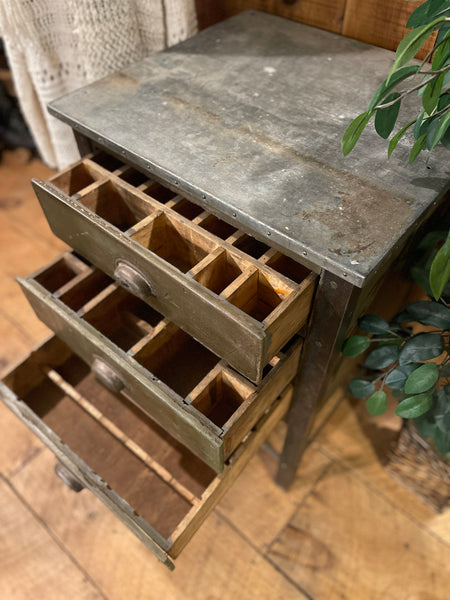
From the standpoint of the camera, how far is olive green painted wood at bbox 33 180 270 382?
0.67m

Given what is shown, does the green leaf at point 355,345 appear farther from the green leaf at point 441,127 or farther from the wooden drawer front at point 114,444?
the green leaf at point 441,127

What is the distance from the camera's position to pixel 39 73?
49.4 inches

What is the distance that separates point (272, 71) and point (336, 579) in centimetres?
119

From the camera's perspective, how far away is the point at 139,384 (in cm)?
80

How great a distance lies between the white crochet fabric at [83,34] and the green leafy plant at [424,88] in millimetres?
655

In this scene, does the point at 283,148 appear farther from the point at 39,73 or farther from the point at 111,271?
the point at 39,73

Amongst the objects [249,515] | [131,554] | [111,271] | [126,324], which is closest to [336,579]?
[249,515]

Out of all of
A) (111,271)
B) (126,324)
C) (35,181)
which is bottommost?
→ (126,324)

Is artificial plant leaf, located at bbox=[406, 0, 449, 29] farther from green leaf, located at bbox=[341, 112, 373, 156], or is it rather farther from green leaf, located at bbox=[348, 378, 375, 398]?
green leaf, located at bbox=[348, 378, 375, 398]

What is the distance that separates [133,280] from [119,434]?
1.24 ft

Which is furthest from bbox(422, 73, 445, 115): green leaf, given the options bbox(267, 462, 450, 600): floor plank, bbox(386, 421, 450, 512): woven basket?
bbox(267, 462, 450, 600): floor plank

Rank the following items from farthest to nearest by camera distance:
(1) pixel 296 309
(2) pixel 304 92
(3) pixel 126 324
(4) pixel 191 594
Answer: (4) pixel 191 594, (3) pixel 126 324, (2) pixel 304 92, (1) pixel 296 309

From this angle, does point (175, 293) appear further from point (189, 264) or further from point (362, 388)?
point (362, 388)

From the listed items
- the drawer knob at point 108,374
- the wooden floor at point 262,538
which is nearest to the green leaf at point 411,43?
the drawer knob at point 108,374
